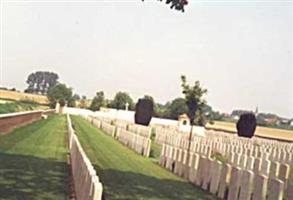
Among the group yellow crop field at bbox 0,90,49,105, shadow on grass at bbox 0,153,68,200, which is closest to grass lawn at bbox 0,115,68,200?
shadow on grass at bbox 0,153,68,200

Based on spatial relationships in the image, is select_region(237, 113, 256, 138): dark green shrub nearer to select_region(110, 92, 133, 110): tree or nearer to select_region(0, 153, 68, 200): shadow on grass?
select_region(0, 153, 68, 200): shadow on grass

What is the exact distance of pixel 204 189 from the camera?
13.5 m

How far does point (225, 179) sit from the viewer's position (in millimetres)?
12289

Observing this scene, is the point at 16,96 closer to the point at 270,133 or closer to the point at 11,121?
the point at 270,133

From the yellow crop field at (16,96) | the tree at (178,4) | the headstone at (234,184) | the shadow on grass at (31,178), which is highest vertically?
the yellow crop field at (16,96)

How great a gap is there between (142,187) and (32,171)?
2372mm

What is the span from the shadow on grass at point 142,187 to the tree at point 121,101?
83.0 metres

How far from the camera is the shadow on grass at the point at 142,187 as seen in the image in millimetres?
11534

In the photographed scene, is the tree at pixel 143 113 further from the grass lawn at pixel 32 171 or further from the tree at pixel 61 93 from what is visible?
the tree at pixel 61 93

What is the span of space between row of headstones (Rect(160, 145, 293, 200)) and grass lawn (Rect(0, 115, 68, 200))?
9.67 feet

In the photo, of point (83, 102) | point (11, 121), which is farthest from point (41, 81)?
point (11, 121)

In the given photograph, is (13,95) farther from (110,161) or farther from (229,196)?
(229,196)

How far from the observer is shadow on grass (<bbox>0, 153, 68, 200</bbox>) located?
10.0 metres

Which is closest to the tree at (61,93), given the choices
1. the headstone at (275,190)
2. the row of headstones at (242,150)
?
the row of headstones at (242,150)
